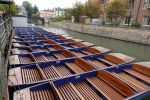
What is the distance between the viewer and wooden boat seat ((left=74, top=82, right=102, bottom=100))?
3753 millimetres

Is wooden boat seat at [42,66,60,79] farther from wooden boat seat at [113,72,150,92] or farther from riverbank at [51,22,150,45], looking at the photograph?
riverbank at [51,22,150,45]

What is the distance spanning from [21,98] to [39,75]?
5.07 ft

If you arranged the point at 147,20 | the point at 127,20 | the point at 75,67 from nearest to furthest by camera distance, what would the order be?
the point at 75,67
the point at 147,20
the point at 127,20

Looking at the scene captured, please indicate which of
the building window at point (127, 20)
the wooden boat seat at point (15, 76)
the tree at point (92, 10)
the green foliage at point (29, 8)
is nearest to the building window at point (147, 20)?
the building window at point (127, 20)

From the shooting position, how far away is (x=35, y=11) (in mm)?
67562

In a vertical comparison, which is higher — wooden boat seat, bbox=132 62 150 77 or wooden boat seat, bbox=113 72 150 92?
wooden boat seat, bbox=132 62 150 77

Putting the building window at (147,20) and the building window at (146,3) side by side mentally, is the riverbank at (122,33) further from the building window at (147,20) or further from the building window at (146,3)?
the building window at (146,3)

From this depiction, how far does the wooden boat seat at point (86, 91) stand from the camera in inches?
148

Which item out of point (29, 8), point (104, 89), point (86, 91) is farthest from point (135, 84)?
point (29, 8)

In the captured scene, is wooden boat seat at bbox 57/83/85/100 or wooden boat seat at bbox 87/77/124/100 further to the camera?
wooden boat seat at bbox 87/77/124/100

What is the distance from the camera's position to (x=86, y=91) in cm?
405

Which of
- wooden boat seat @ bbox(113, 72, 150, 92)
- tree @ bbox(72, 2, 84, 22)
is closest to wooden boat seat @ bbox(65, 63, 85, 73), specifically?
wooden boat seat @ bbox(113, 72, 150, 92)

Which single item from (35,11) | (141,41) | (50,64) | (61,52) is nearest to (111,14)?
(141,41)

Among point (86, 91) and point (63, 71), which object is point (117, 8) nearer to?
point (63, 71)
